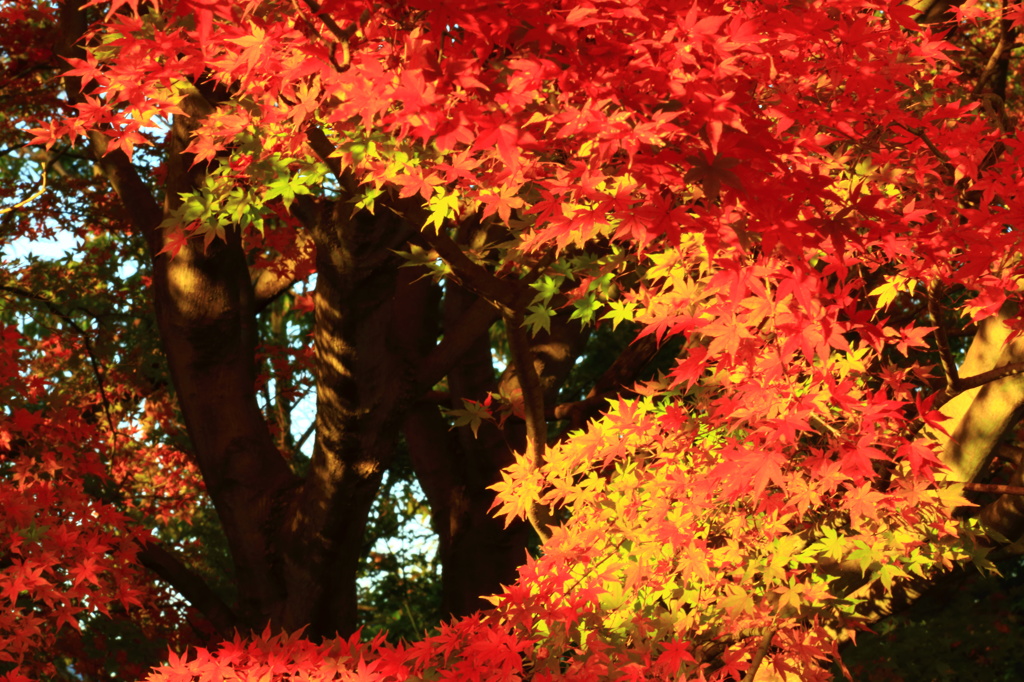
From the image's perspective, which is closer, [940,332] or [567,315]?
[940,332]

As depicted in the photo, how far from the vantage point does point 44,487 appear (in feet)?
15.5

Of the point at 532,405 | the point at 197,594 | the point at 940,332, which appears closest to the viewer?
the point at 940,332

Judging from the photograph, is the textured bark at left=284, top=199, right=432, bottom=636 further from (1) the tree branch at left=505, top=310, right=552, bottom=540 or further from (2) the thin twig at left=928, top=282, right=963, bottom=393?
(2) the thin twig at left=928, top=282, right=963, bottom=393

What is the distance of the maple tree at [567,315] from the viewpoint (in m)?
2.57

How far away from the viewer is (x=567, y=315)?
684 centimetres

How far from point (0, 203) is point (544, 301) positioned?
5649 mm

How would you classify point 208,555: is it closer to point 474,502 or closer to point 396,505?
point 396,505

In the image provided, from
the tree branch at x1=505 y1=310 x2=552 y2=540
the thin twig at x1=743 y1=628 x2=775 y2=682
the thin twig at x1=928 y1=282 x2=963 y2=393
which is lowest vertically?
the thin twig at x1=743 y1=628 x2=775 y2=682

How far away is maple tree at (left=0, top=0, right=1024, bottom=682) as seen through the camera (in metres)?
2.57

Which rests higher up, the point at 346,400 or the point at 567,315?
the point at 567,315

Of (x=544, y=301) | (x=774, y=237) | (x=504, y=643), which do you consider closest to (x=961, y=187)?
(x=544, y=301)

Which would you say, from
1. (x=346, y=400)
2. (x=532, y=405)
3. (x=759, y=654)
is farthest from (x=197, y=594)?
(x=759, y=654)

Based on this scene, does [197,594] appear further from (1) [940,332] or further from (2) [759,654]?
(1) [940,332]

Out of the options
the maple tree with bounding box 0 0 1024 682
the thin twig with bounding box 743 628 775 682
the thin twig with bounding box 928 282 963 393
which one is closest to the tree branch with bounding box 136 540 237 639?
the maple tree with bounding box 0 0 1024 682
